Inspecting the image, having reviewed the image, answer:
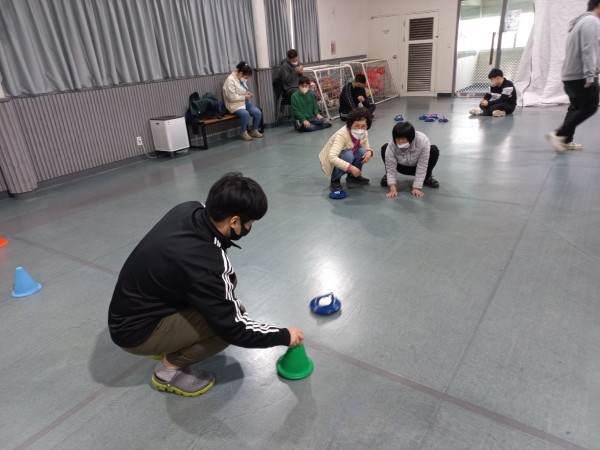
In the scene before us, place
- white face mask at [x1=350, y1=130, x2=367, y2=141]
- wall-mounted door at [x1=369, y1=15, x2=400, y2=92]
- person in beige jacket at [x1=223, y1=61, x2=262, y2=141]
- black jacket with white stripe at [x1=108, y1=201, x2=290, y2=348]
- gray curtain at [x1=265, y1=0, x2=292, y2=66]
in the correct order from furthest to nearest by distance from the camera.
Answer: wall-mounted door at [x1=369, y1=15, x2=400, y2=92]
gray curtain at [x1=265, y1=0, x2=292, y2=66]
person in beige jacket at [x1=223, y1=61, x2=262, y2=141]
white face mask at [x1=350, y1=130, x2=367, y2=141]
black jacket with white stripe at [x1=108, y1=201, x2=290, y2=348]

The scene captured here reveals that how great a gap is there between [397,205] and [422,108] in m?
5.61

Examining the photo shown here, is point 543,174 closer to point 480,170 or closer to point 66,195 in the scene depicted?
point 480,170

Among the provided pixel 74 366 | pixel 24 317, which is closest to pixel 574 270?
pixel 74 366

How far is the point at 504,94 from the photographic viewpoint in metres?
6.90

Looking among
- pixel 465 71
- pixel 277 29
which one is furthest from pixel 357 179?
pixel 465 71

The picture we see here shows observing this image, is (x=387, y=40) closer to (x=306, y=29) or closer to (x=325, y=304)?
(x=306, y=29)

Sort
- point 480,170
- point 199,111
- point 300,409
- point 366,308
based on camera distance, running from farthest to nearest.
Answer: point 199,111, point 480,170, point 366,308, point 300,409

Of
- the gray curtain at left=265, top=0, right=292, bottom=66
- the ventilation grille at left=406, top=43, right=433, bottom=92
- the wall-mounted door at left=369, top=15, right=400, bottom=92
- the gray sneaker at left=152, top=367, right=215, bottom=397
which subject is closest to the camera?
the gray sneaker at left=152, top=367, right=215, bottom=397

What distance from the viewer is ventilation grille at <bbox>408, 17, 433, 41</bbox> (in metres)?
9.77

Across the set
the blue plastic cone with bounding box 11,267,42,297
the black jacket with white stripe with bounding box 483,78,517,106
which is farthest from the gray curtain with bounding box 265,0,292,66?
the blue plastic cone with bounding box 11,267,42,297

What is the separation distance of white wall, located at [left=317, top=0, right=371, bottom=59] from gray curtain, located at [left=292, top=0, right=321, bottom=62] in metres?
0.29

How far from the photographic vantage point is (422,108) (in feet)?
27.6

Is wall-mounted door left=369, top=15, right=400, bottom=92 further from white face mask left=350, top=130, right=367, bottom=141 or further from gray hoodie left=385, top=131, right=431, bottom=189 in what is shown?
gray hoodie left=385, top=131, right=431, bottom=189

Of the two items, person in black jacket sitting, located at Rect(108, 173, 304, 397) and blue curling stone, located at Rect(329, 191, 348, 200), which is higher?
person in black jacket sitting, located at Rect(108, 173, 304, 397)
